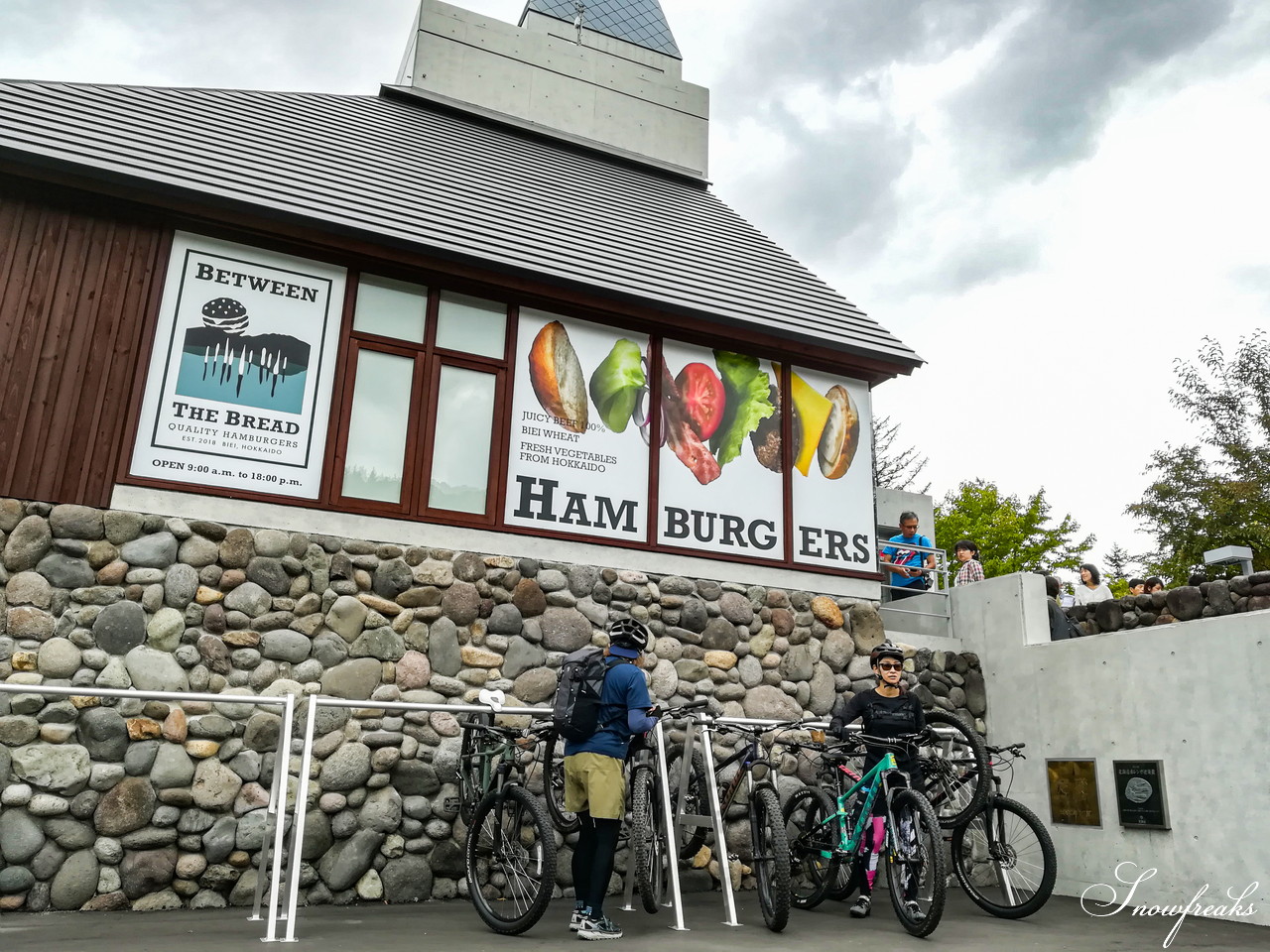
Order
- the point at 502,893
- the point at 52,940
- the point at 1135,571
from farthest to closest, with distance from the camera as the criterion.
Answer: the point at 1135,571 → the point at 502,893 → the point at 52,940

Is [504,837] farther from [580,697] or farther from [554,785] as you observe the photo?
[580,697]

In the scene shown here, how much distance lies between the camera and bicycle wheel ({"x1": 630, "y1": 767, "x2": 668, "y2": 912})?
5957 mm

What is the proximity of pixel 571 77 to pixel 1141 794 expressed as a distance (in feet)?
37.3

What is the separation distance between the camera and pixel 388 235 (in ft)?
27.5

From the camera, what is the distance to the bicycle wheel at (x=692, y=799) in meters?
6.66

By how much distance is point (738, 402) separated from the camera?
32.2 ft

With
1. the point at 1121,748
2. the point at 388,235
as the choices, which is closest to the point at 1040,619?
the point at 1121,748

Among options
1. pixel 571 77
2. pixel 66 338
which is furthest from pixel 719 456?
pixel 571 77

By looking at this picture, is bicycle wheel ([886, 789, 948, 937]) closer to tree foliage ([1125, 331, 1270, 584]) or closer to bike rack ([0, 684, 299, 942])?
bike rack ([0, 684, 299, 942])

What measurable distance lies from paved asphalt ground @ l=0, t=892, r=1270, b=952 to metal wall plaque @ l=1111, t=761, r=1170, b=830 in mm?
867

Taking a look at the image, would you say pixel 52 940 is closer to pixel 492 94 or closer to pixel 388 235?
pixel 388 235

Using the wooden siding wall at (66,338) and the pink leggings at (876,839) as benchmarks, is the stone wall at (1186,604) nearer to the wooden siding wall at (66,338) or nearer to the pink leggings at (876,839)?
the pink leggings at (876,839)

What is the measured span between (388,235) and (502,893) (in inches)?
213
